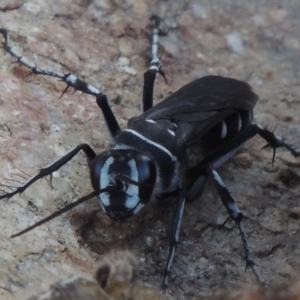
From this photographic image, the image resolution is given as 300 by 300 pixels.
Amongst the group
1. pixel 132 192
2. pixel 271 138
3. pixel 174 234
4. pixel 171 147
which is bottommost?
pixel 174 234

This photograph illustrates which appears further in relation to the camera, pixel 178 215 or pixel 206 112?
pixel 206 112

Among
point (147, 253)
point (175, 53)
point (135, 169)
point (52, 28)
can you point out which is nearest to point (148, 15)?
point (175, 53)

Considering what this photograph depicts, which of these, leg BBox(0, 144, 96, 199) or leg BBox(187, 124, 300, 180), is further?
leg BBox(187, 124, 300, 180)

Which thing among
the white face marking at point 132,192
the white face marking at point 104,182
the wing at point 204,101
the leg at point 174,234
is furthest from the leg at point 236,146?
the white face marking at point 104,182

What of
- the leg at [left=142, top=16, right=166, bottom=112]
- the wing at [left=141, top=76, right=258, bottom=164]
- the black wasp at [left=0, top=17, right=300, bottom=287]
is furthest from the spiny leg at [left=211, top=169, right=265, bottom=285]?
the leg at [left=142, top=16, right=166, bottom=112]

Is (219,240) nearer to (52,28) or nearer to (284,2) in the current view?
(52,28)

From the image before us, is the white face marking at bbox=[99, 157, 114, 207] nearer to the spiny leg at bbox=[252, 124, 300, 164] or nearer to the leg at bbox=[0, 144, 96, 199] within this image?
the leg at bbox=[0, 144, 96, 199]

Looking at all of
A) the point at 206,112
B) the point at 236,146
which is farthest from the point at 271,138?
the point at 206,112

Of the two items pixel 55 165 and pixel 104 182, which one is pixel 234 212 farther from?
pixel 55 165

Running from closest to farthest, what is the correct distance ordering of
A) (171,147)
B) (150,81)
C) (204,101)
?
1. (171,147)
2. (204,101)
3. (150,81)
